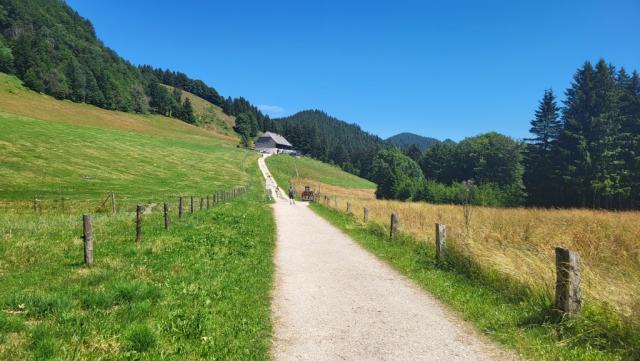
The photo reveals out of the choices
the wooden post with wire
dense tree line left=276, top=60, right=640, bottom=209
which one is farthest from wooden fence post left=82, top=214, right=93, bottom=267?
dense tree line left=276, top=60, right=640, bottom=209

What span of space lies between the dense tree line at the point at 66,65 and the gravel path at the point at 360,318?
123 metres

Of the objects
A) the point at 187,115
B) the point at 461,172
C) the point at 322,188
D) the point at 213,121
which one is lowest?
the point at 322,188

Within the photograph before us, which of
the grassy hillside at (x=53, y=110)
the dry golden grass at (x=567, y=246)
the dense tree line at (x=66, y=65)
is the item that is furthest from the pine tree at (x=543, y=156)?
the dense tree line at (x=66, y=65)

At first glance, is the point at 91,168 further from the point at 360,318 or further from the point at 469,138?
the point at 469,138

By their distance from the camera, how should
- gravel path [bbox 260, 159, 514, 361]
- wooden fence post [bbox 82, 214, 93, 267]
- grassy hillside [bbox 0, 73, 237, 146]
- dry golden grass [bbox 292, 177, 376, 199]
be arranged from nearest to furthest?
gravel path [bbox 260, 159, 514, 361] < wooden fence post [bbox 82, 214, 93, 267] < dry golden grass [bbox 292, 177, 376, 199] < grassy hillside [bbox 0, 73, 237, 146]

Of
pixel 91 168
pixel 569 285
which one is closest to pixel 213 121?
pixel 91 168

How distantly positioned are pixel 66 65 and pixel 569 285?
151 m

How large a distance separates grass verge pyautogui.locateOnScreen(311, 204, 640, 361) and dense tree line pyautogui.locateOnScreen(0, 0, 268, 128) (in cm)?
12520

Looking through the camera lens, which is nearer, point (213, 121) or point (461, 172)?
point (461, 172)

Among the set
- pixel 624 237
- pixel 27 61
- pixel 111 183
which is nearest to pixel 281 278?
pixel 624 237

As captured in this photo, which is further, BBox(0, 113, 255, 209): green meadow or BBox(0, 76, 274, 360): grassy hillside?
BBox(0, 113, 255, 209): green meadow

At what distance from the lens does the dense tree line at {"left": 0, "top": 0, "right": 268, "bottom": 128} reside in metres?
113

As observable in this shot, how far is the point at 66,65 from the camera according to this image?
A: 128 metres

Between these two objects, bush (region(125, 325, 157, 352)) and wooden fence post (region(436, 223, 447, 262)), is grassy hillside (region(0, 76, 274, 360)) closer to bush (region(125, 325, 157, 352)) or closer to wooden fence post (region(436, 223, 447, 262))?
bush (region(125, 325, 157, 352))
